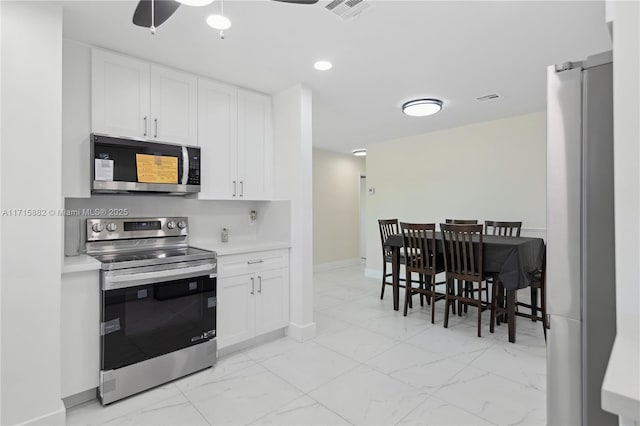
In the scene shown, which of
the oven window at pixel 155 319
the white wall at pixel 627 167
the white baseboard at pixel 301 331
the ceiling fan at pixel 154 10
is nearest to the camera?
the white wall at pixel 627 167

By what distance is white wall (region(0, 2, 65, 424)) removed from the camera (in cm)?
181

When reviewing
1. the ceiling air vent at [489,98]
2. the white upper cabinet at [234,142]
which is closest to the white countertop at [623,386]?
the white upper cabinet at [234,142]

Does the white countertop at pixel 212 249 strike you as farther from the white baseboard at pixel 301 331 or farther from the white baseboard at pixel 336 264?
the white baseboard at pixel 336 264

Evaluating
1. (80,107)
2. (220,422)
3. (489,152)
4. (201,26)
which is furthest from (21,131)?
(489,152)

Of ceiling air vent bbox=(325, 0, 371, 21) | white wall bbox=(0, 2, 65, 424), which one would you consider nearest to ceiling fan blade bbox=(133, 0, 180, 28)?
white wall bbox=(0, 2, 65, 424)

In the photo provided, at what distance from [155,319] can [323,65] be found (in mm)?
2316

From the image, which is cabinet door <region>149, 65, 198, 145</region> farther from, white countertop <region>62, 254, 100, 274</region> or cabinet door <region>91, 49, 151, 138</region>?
white countertop <region>62, 254, 100, 274</region>

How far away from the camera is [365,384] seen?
2.37 meters

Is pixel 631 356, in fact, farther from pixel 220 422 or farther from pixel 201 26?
pixel 201 26

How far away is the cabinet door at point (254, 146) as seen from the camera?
10.5ft

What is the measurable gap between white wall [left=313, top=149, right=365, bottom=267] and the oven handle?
12.7 ft

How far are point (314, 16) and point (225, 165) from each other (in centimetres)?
152

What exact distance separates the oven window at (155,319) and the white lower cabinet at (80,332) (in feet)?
0.23

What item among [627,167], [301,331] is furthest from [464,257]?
[627,167]
